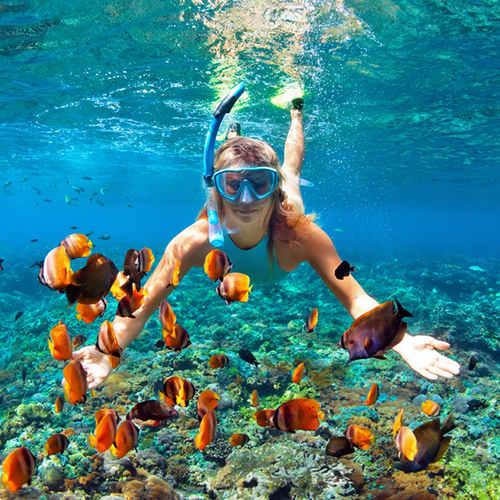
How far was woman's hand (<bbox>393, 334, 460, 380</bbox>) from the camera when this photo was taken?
233 centimetres

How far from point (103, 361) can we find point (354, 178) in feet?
119

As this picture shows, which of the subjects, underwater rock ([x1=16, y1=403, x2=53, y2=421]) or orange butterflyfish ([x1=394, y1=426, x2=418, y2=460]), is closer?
orange butterflyfish ([x1=394, y1=426, x2=418, y2=460])

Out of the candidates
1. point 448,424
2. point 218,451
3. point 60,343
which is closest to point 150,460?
point 218,451

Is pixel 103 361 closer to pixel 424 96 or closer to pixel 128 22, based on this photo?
pixel 128 22

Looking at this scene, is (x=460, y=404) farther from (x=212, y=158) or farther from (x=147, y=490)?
(x=212, y=158)

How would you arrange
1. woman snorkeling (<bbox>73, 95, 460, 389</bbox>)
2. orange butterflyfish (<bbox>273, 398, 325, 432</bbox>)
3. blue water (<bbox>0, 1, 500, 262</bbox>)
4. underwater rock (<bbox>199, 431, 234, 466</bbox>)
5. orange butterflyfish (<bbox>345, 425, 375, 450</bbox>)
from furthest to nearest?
blue water (<bbox>0, 1, 500, 262</bbox>) < underwater rock (<bbox>199, 431, 234, 466</bbox>) < woman snorkeling (<bbox>73, 95, 460, 389</bbox>) < orange butterflyfish (<bbox>345, 425, 375, 450</bbox>) < orange butterflyfish (<bbox>273, 398, 325, 432</bbox>)

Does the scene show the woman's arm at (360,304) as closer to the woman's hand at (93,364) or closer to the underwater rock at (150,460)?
the woman's hand at (93,364)

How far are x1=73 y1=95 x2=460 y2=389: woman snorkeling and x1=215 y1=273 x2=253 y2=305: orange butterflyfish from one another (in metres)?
1.10

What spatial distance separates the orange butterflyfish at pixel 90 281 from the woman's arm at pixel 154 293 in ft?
3.87

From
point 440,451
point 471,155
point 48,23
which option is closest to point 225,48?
point 48,23

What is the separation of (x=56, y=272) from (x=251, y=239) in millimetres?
2479

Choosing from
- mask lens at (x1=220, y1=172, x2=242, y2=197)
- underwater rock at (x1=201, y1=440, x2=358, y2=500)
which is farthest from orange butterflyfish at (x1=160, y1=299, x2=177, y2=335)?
underwater rock at (x1=201, y1=440, x2=358, y2=500)

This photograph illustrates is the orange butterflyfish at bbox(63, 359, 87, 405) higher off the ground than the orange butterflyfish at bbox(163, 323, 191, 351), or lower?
lower

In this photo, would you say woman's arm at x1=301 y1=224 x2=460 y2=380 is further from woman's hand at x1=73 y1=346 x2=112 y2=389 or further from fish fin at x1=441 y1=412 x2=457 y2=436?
woman's hand at x1=73 y1=346 x2=112 y2=389
